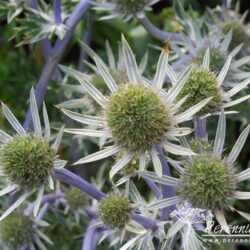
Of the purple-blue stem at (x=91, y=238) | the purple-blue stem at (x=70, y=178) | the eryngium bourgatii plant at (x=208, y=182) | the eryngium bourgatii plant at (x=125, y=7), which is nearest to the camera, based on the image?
the eryngium bourgatii plant at (x=208, y=182)

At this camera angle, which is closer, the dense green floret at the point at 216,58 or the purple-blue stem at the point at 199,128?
the purple-blue stem at the point at 199,128

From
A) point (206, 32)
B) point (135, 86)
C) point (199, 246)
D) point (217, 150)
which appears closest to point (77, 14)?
point (206, 32)

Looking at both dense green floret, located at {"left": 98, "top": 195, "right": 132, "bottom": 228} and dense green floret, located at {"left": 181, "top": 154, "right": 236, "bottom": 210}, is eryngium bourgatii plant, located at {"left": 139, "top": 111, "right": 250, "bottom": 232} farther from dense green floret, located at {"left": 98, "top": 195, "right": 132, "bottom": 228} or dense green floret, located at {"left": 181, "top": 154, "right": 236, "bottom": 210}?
dense green floret, located at {"left": 98, "top": 195, "right": 132, "bottom": 228}

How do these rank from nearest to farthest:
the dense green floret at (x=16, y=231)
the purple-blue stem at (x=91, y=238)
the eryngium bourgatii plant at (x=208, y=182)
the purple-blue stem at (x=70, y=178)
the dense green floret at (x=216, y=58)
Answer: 1. the eryngium bourgatii plant at (x=208, y=182)
2. the purple-blue stem at (x=70, y=178)
3. the purple-blue stem at (x=91, y=238)
4. the dense green floret at (x=16, y=231)
5. the dense green floret at (x=216, y=58)

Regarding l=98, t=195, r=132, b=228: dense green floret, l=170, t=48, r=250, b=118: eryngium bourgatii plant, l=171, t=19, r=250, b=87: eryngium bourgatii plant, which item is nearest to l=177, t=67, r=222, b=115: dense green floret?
l=170, t=48, r=250, b=118: eryngium bourgatii plant

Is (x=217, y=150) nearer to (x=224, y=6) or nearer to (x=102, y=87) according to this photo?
(x=102, y=87)

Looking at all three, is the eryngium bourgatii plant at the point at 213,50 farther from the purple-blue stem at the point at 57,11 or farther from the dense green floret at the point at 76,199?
the dense green floret at the point at 76,199

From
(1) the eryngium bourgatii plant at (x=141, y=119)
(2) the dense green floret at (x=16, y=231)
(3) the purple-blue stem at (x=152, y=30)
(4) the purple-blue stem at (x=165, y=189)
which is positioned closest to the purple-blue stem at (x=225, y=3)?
(3) the purple-blue stem at (x=152, y=30)
